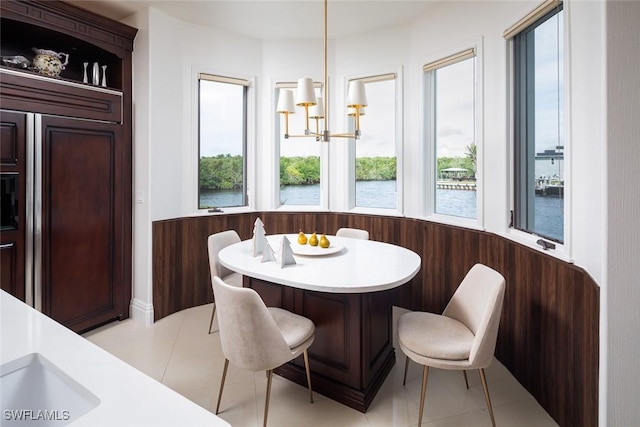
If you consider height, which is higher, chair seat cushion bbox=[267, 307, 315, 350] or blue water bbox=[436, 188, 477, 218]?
blue water bbox=[436, 188, 477, 218]

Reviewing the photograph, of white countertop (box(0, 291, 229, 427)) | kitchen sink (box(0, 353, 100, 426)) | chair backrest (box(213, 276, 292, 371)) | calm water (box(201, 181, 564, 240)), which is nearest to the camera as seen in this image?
white countertop (box(0, 291, 229, 427))

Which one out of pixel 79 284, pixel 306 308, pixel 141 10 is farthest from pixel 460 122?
pixel 79 284

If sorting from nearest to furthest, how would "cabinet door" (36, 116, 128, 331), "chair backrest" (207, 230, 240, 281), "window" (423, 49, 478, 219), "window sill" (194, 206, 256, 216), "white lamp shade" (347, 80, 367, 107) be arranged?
"white lamp shade" (347, 80, 367, 107)
"cabinet door" (36, 116, 128, 331)
"chair backrest" (207, 230, 240, 281)
"window" (423, 49, 478, 219)
"window sill" (194, 206, 256, 216)

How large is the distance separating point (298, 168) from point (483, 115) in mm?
1967

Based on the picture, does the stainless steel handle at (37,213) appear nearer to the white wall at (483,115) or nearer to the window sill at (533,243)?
the white wall at (483,115)

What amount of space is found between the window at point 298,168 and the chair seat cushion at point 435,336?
6.99ft

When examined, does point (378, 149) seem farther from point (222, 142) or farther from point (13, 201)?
point (13, 201)

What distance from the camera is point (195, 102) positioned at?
3.42m

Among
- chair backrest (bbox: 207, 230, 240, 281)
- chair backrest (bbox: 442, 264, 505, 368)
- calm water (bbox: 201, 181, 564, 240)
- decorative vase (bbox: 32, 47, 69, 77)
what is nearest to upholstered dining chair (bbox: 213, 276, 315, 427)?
chair backrest (bbox: 442, 264, 505, 368)

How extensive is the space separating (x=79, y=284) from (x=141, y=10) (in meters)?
2.38

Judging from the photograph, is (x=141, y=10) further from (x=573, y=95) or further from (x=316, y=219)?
(x=573, y=95)

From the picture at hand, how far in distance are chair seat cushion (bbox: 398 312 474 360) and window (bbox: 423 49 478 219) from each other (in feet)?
3.99

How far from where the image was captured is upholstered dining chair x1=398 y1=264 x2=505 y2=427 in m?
1.65

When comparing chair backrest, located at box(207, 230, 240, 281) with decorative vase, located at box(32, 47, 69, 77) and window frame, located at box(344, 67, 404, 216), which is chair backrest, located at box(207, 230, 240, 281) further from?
decorative vase, located at box(32, 47, 69, 77)
